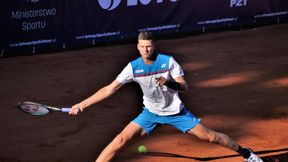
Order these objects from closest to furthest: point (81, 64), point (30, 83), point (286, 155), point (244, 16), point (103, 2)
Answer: point (286, 155) → point (30, 83) → point (81, 64) → point (103, 2) → point (244, 16)

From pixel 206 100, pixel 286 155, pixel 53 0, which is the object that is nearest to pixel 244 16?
pixel 53 0

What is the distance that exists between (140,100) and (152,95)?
4.99 m

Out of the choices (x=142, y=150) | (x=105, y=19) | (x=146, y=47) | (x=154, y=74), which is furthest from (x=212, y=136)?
(x=105, y=19)

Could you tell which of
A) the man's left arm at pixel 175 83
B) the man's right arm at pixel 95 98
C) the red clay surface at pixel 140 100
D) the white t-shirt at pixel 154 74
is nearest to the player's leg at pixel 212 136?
the white t-shirt at pixel 154 74

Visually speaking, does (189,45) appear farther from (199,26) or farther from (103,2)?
(103,2)

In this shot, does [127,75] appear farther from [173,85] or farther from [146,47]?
[173,85]

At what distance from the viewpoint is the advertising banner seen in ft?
55.8

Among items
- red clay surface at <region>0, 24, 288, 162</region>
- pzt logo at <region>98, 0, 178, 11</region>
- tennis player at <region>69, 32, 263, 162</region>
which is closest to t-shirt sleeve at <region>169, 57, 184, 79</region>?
tennis player at <region>69, 32, 263, 162</region>

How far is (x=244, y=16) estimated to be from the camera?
2169cm

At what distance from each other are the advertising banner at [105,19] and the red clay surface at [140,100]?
18.2 inches

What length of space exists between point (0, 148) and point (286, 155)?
5.06 m

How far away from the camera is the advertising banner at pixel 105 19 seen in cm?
1700

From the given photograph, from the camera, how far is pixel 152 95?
7.89 m

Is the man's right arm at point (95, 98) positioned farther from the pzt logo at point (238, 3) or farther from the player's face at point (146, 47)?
the pzt logo at point (238, 3)
